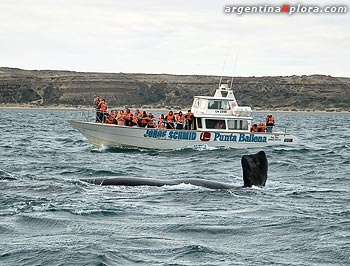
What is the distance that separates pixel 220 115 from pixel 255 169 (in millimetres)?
17828

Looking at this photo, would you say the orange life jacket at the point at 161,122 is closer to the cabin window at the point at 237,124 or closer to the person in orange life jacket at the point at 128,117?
the person in orange life jacket at the point at 128,117

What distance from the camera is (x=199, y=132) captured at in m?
40.9

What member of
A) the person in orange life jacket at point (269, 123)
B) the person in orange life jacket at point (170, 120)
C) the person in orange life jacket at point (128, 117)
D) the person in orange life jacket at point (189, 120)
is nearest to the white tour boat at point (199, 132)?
the person in orange life jacket at point (189, 120)

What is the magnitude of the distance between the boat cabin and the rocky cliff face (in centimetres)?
12582

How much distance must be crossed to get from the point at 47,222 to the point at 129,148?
77.6 feet

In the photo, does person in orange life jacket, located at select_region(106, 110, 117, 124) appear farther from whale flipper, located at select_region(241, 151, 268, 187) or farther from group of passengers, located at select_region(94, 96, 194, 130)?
whale flipper, located at select_region(241, 151, 268, 187)

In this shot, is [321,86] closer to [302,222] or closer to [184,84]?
[184,84]

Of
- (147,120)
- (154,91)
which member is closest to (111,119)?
(147,120)

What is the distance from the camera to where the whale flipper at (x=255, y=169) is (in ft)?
75.6

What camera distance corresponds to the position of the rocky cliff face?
555 feet

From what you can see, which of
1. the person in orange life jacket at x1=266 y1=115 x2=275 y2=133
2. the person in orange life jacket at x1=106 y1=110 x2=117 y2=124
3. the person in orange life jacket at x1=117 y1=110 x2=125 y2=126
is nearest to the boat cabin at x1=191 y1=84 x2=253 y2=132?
the person in orange life jacket at x1=266 y1=115 x2=275 y2=133

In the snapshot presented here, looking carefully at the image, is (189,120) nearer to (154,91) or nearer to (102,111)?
(102,111)

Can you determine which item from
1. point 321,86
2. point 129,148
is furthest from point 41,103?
point 129,148

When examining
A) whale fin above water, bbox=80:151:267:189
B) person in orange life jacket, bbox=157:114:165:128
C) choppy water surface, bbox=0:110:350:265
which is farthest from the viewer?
person in orange life jacket, bbox=157:114:165:128
